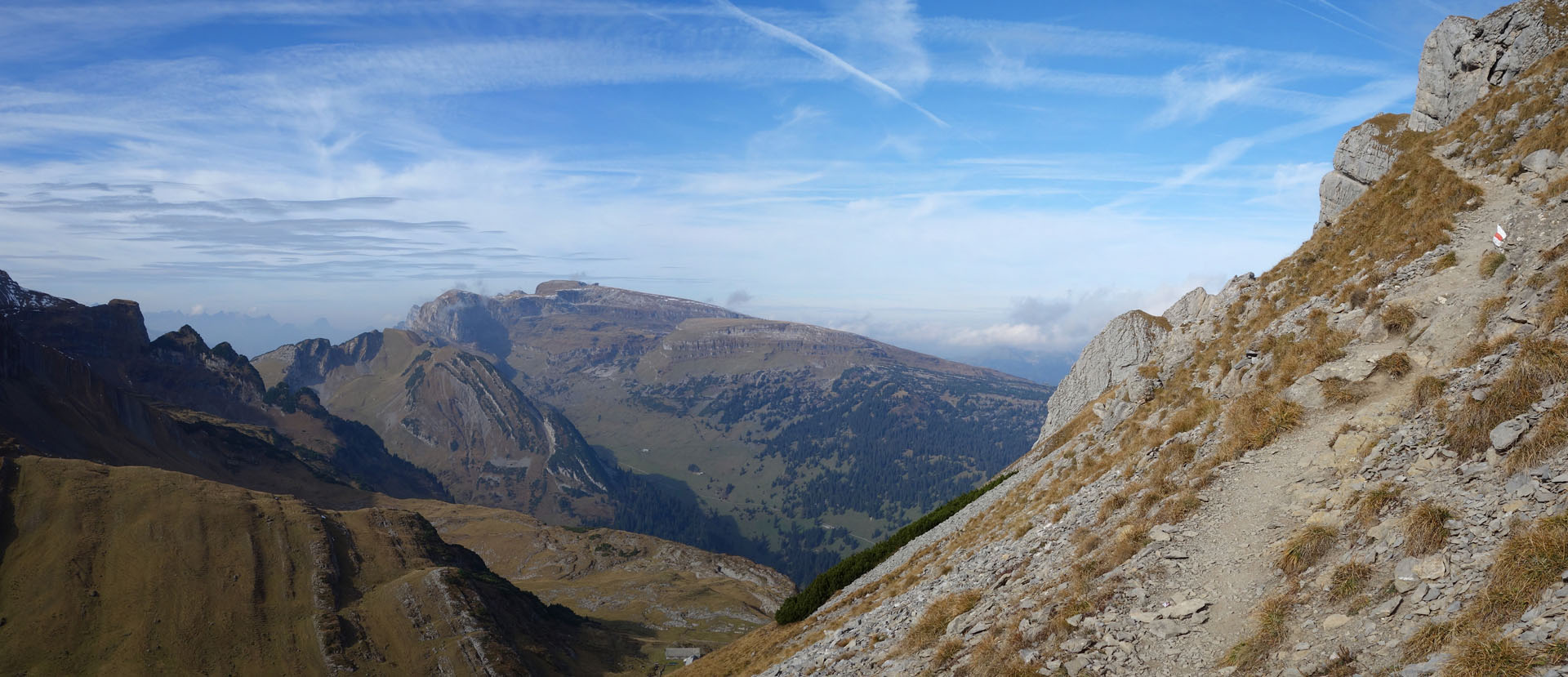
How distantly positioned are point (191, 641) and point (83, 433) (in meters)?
124

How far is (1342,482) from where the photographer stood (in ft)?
53.4

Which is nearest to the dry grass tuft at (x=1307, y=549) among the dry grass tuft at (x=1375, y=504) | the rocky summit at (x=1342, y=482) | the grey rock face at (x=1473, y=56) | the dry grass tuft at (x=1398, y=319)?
the rocky summit at (x=1342, y=482)

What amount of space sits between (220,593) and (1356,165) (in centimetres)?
14307

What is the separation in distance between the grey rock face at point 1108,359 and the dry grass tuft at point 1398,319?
42989mm

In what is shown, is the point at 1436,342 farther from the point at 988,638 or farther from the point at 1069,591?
the point at 988,638

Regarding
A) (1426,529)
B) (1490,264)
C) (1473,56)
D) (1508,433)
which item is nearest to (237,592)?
(1426,529)

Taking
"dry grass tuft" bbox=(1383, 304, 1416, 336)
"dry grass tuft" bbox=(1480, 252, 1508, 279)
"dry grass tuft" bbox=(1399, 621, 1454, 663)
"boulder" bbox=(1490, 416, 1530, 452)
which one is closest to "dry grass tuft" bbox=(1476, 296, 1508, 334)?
"dry grass tuft" bbox=(1383, 304, 1416, 336)

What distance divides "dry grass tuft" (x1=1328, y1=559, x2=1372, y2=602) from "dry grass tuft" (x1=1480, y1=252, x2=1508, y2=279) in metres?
15.0

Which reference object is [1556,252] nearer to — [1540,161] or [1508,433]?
[1508,433]

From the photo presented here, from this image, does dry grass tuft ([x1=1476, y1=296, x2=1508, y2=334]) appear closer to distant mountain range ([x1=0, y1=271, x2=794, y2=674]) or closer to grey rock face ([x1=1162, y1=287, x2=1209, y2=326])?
grey rock face ([x1=1162, y1=287, x2=1209, y2=326])

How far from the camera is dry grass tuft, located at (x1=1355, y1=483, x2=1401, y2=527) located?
14.2 m

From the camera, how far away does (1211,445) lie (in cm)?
2286

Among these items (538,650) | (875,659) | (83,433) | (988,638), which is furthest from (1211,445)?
(83,433)

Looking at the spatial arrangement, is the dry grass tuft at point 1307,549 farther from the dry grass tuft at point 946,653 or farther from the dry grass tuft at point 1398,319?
the dry grass tuft at point 1398,319
